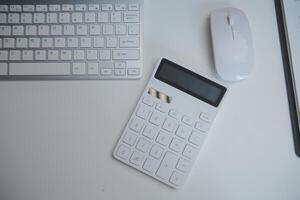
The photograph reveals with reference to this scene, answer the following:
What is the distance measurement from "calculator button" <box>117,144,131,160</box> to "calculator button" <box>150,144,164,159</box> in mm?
37

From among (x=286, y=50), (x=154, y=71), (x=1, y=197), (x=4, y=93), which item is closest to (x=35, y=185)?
(x=1, y=197)

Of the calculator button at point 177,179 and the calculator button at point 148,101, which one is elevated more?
the calculator button at point 148,101

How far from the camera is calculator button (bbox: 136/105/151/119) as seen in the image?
1.48ft

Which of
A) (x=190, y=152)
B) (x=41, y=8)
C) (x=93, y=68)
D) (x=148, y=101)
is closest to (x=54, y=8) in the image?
(x=41, y=8)

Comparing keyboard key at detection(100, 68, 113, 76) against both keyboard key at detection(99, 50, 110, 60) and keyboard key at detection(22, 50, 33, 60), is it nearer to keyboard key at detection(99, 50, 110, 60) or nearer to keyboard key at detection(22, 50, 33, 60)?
keyboard key at detection(99, 50, 110, 60)

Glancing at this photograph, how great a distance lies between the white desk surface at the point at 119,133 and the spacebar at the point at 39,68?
0.02 metres

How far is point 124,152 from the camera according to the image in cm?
44

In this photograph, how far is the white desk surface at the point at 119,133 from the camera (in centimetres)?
44

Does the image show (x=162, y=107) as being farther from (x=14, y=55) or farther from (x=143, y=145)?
(x=14, y=55)

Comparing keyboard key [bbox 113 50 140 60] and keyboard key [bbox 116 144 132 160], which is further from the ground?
keyboard key [bbox 113 50 140 60]

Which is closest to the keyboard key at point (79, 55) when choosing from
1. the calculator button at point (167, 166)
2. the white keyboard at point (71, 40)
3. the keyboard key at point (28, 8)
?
the white keyboard at point (71, 40)

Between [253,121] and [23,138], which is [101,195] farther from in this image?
[253,121]

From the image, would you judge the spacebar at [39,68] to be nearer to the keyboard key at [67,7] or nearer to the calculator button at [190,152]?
the keyboard key at [67,7]

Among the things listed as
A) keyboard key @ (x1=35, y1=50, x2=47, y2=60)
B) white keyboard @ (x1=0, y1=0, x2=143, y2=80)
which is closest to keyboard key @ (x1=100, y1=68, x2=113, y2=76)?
white keyboard @ (x1=0, y1=0, x2=143, y2=80)
